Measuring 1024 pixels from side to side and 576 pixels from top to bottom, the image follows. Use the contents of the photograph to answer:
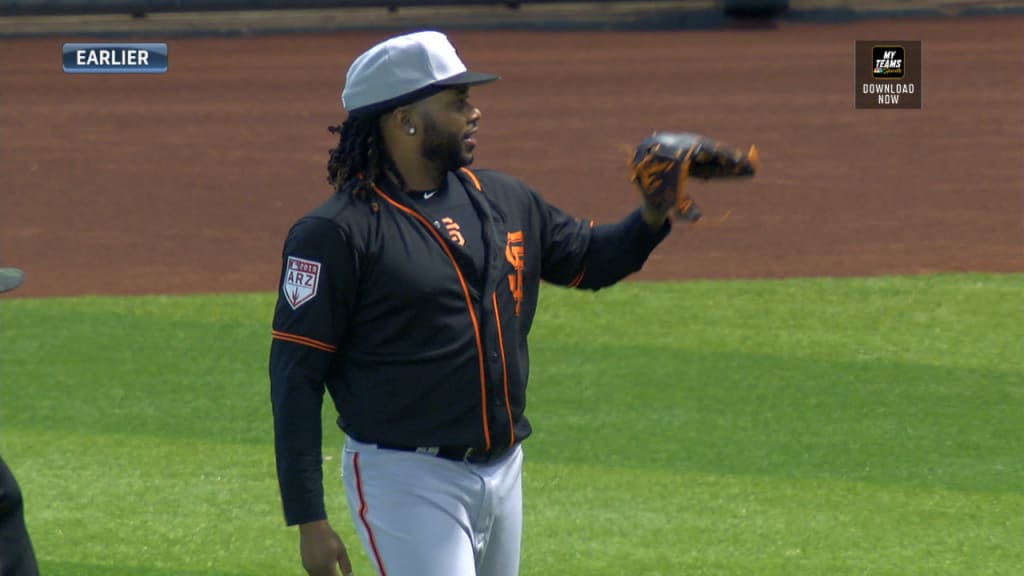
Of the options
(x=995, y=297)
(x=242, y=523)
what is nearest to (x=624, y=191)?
(x=995, y=297)

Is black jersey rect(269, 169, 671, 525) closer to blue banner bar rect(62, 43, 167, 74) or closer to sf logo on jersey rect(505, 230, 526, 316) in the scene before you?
sf logo on jersey rect(505, 230, 526, 316)

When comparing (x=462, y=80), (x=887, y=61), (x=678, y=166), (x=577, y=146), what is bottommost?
(x=887, y=61)

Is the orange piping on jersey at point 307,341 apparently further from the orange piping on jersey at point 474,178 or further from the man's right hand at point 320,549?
the orange piping on jersey at point 474,178

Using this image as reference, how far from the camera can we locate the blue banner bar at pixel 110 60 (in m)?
21.0

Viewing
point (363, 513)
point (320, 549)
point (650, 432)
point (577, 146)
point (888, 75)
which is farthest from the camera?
point (888, 75)

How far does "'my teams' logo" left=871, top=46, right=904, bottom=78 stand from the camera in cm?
2014

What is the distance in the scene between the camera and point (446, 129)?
3.63m

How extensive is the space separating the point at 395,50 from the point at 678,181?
0.71 meters

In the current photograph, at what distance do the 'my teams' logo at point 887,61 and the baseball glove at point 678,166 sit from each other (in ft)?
53.6

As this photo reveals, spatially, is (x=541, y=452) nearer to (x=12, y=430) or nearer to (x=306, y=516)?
(x=12, y=430)

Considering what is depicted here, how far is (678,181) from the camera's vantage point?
3758mm

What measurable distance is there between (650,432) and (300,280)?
13.9 feet

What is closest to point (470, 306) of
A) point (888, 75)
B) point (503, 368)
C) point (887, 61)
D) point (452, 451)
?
point (503, 368)

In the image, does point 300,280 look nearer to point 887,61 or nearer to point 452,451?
point 452,451
